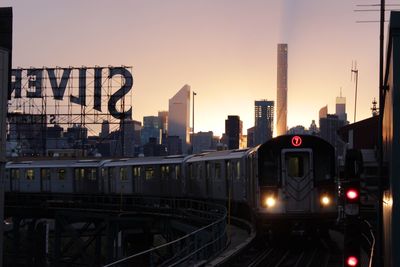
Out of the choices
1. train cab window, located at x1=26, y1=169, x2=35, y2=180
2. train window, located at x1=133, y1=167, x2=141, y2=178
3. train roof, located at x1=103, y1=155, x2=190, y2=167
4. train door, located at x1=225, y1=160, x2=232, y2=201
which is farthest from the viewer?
train cab window, located at x1=26, y1=169, x2=35, y2=180

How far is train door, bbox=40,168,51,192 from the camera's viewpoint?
57.2m

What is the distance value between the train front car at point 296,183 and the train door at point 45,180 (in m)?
39.0

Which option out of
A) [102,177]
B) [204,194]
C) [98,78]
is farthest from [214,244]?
[98,78]

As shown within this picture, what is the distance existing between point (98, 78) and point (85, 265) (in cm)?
2651

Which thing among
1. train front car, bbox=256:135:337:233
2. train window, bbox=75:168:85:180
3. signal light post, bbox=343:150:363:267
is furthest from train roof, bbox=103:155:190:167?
signal light post, bbox=343:150:363:267

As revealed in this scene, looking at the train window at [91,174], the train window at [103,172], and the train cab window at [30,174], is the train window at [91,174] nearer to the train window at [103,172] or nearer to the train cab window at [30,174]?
the train window at [103,172]

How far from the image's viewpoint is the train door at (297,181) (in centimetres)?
2113

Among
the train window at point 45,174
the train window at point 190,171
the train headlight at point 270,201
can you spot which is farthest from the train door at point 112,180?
the train headlight at point 270,201

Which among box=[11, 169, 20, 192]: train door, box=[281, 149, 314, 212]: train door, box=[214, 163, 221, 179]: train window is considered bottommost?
box=[11, 169, 20, 192]: train door

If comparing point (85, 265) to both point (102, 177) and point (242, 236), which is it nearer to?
point (102, 177)

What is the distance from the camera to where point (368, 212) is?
2733 centimetres

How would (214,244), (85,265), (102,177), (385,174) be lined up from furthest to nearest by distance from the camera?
(102,177), (85,265), (214,244), (385,174)

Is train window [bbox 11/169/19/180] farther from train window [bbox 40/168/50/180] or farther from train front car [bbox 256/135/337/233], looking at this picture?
train front car [bbox 256/135/337/233]

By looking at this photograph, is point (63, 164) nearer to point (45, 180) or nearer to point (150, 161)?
point (45, 180)
